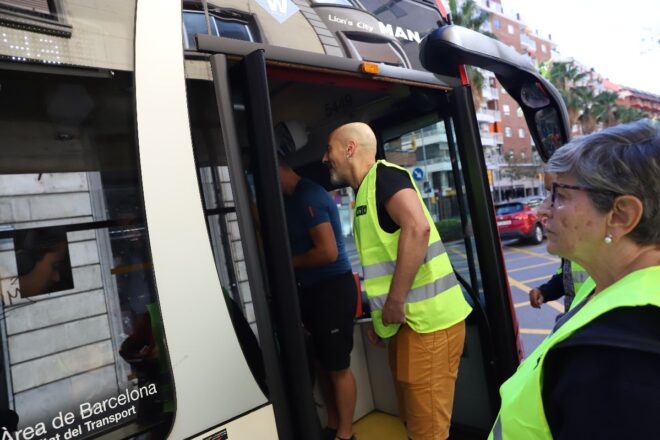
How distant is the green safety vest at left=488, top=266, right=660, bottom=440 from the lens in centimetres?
77

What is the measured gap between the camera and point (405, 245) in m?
1.92

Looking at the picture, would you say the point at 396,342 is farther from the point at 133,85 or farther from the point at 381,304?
the point at 133,85

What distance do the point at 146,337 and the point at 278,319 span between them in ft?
1.45

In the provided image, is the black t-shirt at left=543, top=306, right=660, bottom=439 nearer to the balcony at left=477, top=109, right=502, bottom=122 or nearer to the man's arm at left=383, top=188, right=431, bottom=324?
the man's arm at left=383, top=188, right=431, bottom=324

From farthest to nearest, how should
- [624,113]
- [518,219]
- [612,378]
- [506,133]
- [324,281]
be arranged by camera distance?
[624,113], [506,133], [518,219], [324,281], [612,378]

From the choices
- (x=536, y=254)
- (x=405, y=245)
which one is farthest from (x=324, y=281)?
(x=536, y=254)

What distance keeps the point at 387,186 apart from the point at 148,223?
111 cm

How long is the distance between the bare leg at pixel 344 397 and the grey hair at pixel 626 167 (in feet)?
6.47

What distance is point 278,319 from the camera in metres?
1.52

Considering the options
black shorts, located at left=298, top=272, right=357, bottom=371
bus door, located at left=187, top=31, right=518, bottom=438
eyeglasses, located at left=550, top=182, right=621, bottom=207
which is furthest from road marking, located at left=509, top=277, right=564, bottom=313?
eyeglasses, located at left=550, top=182, right=621, bottom=207

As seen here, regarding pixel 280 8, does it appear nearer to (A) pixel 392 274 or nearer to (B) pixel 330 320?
(A) pixel 392 274

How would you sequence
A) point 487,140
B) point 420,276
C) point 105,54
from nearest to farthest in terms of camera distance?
point 105,54 → point 420,276 → point 487,140

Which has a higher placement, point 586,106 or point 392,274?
point 586,106

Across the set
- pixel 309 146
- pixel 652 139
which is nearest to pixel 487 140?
pixel 309 146
